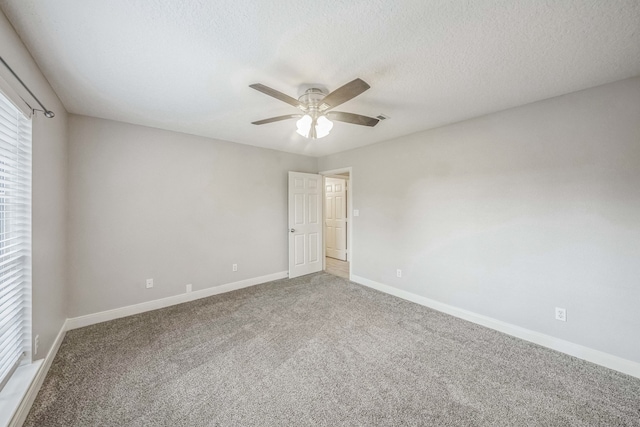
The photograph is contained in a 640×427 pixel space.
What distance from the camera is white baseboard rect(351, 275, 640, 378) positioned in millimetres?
1942

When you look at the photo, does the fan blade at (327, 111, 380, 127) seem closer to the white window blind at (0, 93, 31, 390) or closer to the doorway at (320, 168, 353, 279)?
the white window blind at (0, 93, 31, 390)

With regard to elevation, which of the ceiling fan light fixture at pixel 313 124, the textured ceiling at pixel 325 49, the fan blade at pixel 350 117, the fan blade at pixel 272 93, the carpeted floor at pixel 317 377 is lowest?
the carpeted floor at pixel 317 377

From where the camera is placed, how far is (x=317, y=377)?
1863 mm

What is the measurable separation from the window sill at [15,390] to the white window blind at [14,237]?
2.1 inches

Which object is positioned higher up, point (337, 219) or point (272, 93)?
point (272, 93)

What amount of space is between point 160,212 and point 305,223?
7.70ft

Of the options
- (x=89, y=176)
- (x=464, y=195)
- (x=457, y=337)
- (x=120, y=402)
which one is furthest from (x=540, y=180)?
(x=89, y=176)

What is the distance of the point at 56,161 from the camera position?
223cm

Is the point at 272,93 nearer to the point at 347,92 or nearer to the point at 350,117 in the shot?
the point at 347,92

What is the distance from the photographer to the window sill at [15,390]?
1345 millimetres

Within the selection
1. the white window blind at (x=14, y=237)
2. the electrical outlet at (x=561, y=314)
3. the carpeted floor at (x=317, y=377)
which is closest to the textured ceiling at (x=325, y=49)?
the white window blind at (x=14, y=237)

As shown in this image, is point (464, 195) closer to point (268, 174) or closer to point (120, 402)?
point (268, 174)

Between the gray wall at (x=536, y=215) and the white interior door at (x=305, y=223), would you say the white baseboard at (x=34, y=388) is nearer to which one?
the white interior door at (x=305, y=223)

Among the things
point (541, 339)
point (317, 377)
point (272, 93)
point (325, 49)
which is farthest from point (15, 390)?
point (541, 339)
